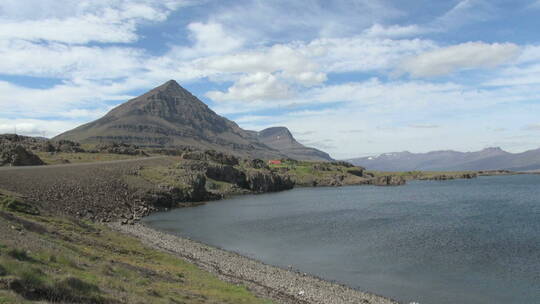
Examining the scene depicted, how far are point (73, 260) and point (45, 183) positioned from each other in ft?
265

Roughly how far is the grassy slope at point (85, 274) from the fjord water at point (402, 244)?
62.7ft

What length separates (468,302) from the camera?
40.0 m

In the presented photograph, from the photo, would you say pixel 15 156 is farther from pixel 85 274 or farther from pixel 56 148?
pixel 85 274

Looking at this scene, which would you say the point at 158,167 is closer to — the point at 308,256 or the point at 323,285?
the point at 308,256

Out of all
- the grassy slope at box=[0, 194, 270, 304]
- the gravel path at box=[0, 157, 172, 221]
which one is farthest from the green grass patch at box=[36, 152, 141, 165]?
the grassy slope at box=[0, 194, 270, 304]

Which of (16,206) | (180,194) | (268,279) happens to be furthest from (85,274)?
(180,194)

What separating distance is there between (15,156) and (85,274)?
397 feet

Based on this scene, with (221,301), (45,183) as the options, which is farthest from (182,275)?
(45,183)

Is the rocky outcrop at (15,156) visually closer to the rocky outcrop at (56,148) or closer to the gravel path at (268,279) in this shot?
the rocky outcrop at (56,148)

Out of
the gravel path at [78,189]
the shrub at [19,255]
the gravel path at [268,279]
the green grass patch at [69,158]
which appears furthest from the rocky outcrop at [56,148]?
the shrub at [19,255]

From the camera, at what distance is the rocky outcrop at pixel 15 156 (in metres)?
121

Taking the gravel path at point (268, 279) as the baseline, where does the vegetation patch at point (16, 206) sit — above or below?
above

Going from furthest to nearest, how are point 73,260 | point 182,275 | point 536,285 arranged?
point 536,285 → point 182,275 → point 73,260

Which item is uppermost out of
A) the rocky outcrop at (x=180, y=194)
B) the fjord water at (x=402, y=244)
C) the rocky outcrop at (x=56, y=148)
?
the rocky outcrop at (x=56, y=148)
